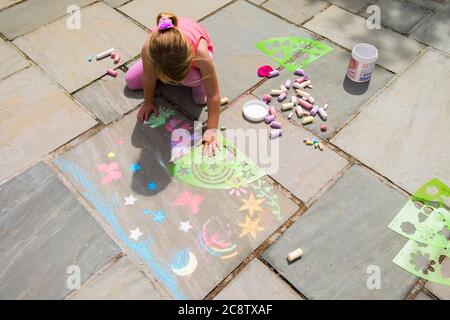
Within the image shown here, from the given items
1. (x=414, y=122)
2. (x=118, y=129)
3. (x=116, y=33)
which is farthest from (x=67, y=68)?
(x=414, y=122)

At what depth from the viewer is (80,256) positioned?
287 cm

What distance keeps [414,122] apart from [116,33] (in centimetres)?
328

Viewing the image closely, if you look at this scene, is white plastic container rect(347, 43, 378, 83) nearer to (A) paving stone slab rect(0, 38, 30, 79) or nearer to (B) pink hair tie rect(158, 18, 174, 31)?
(B) pink hair tie rect(158, 18, 174, 31)

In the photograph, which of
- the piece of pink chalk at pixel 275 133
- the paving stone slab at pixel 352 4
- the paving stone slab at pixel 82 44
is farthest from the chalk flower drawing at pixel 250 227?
the paving stone slab at pixel 352 4

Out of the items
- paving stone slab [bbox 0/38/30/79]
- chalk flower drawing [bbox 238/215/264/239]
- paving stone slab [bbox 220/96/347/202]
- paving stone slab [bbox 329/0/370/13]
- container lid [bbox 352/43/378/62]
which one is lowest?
chalk flower drawing [bbox 238/215/264/239]

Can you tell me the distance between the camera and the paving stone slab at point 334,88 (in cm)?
369

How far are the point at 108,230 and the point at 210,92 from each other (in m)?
1.38

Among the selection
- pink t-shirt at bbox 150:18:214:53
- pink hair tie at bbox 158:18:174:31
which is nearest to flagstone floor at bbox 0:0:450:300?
pink t-shirt at bbox 150:18:214:53

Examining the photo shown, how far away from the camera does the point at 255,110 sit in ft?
12.2

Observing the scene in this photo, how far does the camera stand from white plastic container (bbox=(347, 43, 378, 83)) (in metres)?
3.78

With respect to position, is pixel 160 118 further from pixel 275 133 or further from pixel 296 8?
pixel 296 8

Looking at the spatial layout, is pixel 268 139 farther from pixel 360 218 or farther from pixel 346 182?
pixel 360 218

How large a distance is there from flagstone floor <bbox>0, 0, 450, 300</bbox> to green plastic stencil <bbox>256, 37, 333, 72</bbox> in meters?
0.09

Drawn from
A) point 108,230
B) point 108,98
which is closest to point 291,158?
point 108,230
